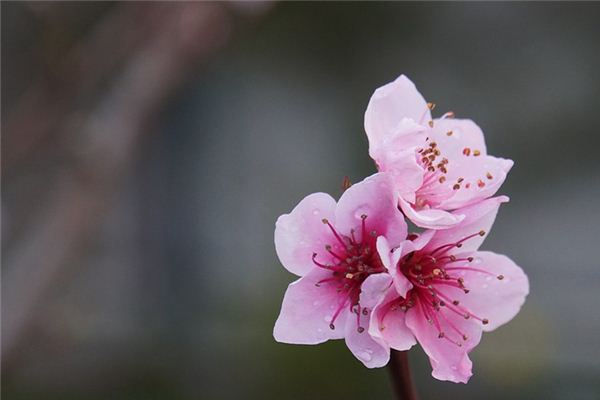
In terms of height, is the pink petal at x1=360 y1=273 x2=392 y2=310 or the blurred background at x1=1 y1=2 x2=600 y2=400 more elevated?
the blurred background at x1=1 y1=2 x2=600 y2=400

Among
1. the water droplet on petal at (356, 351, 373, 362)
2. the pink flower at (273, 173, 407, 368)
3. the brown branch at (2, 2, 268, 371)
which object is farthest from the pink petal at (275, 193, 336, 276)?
the brown branch at (2, 2, 268, 371)

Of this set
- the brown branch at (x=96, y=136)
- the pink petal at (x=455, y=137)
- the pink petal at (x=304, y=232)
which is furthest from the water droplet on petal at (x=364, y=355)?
the brown branch at (x=96, y=136)

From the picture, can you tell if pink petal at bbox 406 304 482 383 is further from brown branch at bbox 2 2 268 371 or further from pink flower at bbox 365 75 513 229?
brown branch at bbox 2 2 268 371

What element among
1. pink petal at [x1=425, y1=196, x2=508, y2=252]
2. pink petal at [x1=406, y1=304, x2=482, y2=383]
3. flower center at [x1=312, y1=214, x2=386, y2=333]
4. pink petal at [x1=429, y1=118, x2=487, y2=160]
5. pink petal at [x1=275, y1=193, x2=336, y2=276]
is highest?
pink petal at [x1=429, y1=118, x2=487, y2=160]

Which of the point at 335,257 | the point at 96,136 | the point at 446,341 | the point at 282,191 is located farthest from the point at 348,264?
the point at 282,191

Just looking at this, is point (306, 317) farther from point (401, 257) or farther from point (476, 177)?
point (476, 177)

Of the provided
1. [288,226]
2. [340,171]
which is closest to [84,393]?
[340,171]

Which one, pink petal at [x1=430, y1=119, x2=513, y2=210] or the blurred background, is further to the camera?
the blurred background
